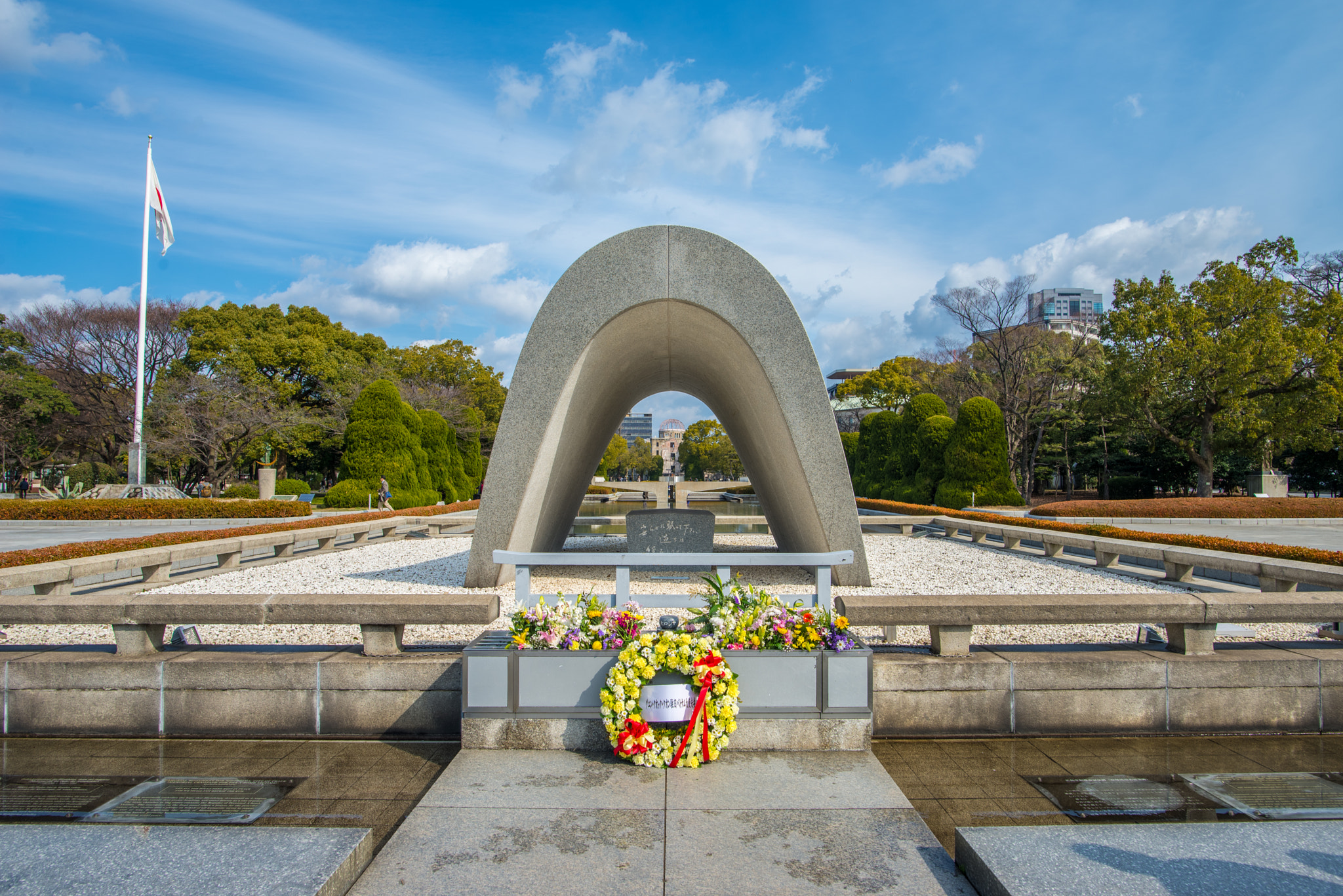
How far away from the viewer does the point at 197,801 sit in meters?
3.40

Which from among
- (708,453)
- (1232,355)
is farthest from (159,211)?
(708,453)

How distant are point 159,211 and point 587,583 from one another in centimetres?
2310

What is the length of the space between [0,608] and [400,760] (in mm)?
2895

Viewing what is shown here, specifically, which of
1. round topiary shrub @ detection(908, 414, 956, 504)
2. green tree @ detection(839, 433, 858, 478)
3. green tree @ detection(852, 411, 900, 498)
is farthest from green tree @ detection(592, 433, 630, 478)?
round topiary shrub @ detection(908, 414, 956, 504)

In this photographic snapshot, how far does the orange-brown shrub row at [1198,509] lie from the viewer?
18.3m

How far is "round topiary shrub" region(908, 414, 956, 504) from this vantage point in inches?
942

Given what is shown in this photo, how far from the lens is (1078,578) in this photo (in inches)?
368

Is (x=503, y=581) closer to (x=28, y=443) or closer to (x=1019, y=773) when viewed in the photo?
(x=1019, y=773)

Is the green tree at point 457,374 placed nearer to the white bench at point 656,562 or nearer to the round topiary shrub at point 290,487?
the round topiary shrub at point 290,487

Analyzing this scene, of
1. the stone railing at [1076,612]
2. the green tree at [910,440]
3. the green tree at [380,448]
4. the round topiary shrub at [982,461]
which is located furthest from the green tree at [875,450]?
the stone railing at [1076,612]

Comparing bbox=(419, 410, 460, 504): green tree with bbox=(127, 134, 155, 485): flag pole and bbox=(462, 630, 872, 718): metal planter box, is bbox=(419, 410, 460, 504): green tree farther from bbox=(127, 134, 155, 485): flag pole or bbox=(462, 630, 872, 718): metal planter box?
bbox=(462, 630, 872, 718): metal planter box

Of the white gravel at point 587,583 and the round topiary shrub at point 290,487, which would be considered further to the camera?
the round topiary shrub at point 290,487

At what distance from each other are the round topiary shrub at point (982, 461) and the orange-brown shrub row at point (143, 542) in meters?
16.5

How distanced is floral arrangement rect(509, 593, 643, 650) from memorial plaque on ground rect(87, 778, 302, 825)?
137 centimetres
